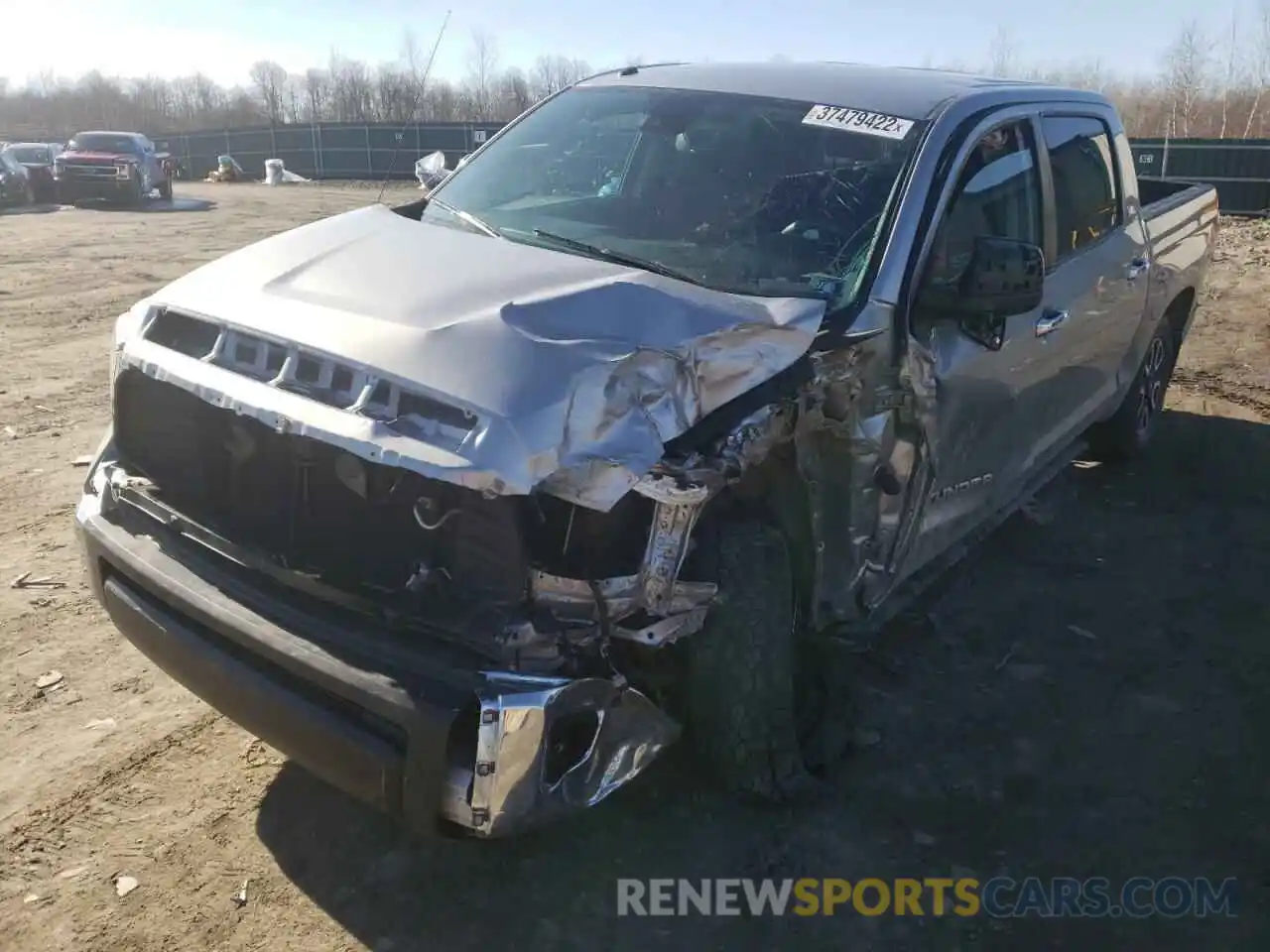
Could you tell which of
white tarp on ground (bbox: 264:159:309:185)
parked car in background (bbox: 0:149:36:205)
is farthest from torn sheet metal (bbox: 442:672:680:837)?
white tarp on ground (bbox: 264:159:309:185)

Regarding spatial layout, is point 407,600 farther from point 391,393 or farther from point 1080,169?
point 1080,169

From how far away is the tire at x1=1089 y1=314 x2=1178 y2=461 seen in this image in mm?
6000

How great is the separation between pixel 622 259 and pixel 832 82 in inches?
48.3

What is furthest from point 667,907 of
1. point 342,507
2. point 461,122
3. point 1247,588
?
point 461,122

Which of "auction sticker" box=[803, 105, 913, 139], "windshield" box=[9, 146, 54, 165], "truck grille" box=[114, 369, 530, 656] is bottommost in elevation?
"truck grille" box=[114, 369, 530, 656]

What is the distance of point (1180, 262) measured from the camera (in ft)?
19.7

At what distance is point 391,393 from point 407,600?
1.64 ft

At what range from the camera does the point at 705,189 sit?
360 centimetres

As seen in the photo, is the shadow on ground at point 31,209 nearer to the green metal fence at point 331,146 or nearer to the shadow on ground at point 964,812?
the green metal fence at point 331,146

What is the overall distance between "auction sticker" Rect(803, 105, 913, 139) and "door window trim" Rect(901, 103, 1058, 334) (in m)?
0.21

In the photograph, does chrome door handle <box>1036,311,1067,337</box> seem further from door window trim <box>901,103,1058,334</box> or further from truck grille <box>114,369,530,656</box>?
truck grille <box>114,369,530,656</box>

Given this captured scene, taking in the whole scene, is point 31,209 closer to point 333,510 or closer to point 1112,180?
point 1112,180

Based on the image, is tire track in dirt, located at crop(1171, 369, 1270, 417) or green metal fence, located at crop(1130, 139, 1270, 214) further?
green metal fence, located at crop(1130, 139, 1270, 214)

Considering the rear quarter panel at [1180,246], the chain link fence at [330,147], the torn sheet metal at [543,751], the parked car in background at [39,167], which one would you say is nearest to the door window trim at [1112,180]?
the rear quarter panel at [1180,246]
